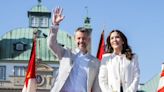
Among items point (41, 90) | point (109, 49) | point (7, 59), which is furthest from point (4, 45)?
point (109, 49)

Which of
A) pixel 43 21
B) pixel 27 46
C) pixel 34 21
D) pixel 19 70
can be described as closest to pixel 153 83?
pixel 19 70

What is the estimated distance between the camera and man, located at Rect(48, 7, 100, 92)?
9734 millimetres

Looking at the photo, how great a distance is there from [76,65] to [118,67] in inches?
24.8

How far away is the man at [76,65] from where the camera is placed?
9734 mm

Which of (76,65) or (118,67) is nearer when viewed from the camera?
(118,67)

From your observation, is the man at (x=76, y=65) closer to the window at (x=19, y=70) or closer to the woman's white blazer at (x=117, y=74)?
the woman's white blazer at (x=117, y=74)

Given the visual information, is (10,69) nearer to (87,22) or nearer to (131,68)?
(87,22)

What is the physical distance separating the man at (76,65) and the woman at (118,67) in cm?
25

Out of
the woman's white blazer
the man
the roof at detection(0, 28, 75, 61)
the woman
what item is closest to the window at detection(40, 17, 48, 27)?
the roof at detection(0, 28, 75, 61)

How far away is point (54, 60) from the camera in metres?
70.8

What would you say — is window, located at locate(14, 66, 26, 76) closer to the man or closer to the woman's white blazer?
the man

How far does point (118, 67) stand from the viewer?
9625 millimetres

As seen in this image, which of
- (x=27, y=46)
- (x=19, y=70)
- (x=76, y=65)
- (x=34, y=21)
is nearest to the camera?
(x=76, y=65)

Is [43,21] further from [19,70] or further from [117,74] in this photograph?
[117,74]
